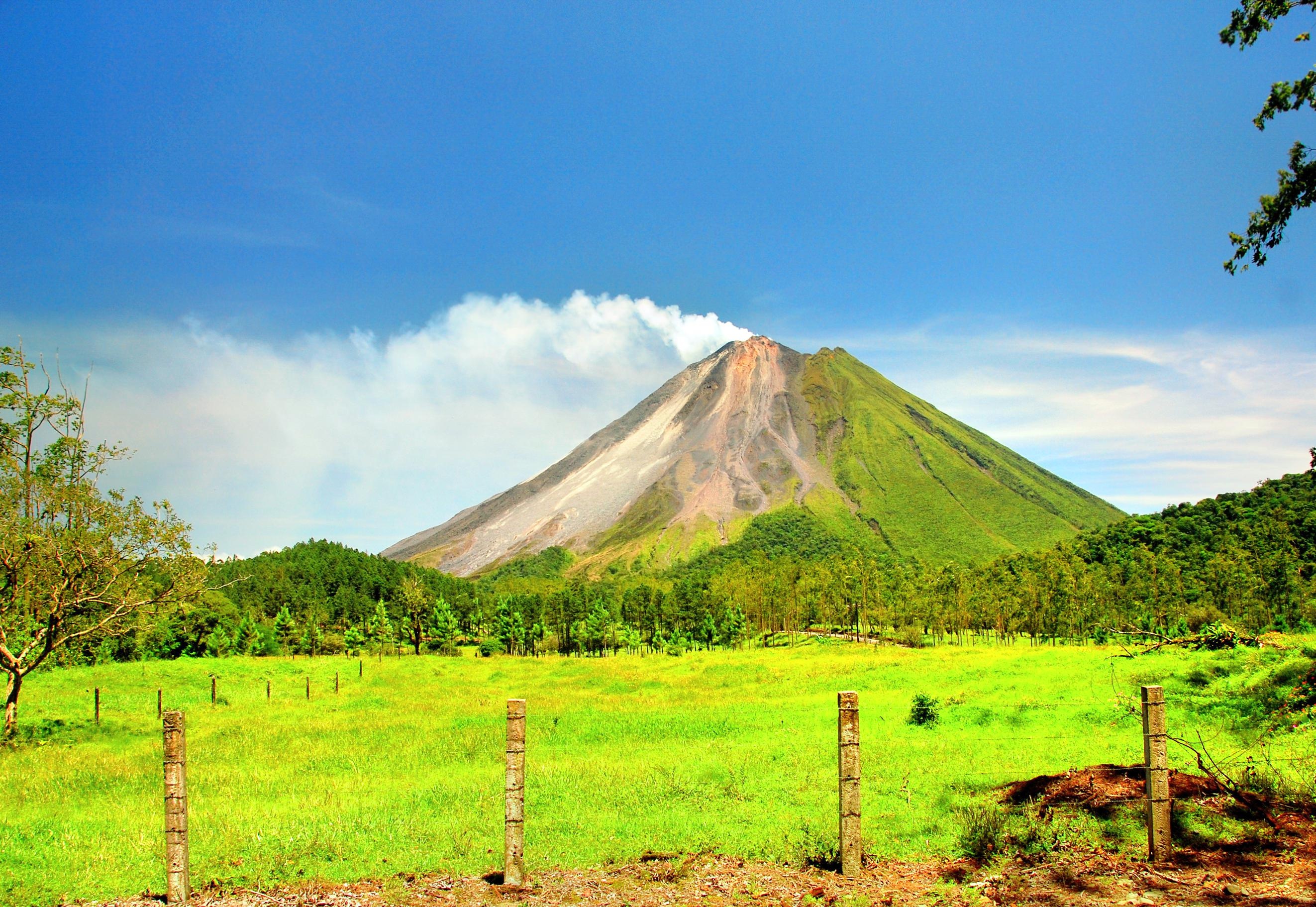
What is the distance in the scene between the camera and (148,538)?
2612 centimetres

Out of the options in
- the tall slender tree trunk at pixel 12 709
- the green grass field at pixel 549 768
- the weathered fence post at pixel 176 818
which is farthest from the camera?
the tall slender tree trunk at pixel 12 709

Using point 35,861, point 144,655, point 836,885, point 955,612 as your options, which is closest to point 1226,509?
point 955,612

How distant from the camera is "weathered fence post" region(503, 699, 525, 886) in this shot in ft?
30.9

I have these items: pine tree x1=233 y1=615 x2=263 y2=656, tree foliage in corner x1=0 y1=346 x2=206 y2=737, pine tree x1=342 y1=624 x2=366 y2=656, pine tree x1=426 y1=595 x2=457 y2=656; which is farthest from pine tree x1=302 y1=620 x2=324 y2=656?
tree foliage in corner x1=0 y1=346 x2=206 y2=737

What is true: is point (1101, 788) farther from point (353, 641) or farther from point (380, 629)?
point (380, 629)

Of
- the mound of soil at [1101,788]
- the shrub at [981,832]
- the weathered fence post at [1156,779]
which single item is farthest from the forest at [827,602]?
the weathered fence post at [1156,779]

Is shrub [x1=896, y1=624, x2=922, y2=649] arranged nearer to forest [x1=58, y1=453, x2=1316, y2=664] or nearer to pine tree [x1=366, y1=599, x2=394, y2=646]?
forest [x1=58, y1=453, x2=1316, y2=664]

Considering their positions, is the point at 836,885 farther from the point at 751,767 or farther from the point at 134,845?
the point at 134,845

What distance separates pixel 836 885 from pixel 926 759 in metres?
9.40

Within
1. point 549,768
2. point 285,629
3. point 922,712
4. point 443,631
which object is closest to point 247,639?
point 285,629

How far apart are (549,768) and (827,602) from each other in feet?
313

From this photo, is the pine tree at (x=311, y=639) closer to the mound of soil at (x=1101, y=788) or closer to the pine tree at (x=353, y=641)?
the pine tree at (x=353, y=641)

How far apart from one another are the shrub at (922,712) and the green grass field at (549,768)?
832 millimetres

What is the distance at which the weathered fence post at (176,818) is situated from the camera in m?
9.36
